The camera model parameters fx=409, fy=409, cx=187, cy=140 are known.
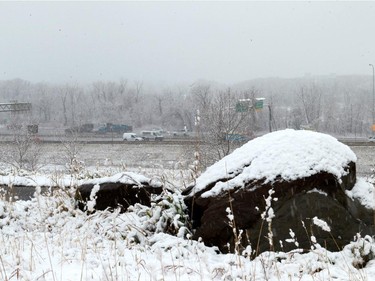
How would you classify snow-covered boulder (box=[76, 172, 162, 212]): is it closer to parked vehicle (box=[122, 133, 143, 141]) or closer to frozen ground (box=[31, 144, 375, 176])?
frozen ground (box=[31, 144, 375, 176])

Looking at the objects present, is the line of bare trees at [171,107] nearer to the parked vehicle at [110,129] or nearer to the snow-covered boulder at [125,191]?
the parked vehicle at [110,129]

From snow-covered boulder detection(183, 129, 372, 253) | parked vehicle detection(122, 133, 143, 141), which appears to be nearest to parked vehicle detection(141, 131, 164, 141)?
parked vehicle detection(122, 133, 143, 141)

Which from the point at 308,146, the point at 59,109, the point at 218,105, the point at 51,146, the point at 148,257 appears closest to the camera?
the point at 148,257

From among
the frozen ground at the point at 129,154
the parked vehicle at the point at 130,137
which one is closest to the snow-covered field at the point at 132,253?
the frozen ground at the point at 129,154

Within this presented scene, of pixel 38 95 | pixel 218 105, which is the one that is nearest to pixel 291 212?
pixel 218 105

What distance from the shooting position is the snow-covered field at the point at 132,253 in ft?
11.7

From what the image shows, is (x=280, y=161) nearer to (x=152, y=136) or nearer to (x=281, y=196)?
(x=281, y=196)

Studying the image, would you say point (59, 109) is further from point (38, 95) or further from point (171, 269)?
point (171, 269)

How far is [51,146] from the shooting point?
43.9 meters

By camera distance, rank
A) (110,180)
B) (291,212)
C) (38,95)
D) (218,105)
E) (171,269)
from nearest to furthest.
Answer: (171,269) → (291,212) → (110,180) → (218,105) → (38,95)

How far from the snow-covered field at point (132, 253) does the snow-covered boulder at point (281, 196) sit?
271 mm

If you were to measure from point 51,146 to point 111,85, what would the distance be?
5213cm

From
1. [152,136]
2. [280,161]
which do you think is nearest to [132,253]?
[280,161]

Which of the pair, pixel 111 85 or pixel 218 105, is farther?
pixel 111 85
